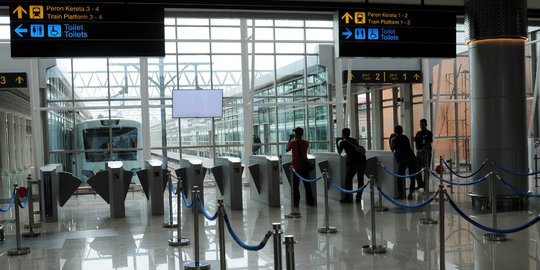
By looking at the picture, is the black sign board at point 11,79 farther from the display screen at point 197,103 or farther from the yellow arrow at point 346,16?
the yellow arrow at point 346,16

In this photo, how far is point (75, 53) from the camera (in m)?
8.01

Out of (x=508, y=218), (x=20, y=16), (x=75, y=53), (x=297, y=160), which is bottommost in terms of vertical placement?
(x=508, y=218)

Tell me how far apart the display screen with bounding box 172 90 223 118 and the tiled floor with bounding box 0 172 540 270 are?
14.6ft

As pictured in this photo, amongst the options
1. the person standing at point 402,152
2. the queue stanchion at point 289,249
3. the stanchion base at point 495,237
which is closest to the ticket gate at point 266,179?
the person standing at point 402,152

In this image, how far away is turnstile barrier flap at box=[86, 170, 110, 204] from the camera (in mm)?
10898

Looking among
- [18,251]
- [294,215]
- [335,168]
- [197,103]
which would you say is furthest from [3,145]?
[18,251]

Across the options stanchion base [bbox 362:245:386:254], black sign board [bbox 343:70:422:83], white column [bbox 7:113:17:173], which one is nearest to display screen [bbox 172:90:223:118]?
black sign board [bbox 343:70:422:83]

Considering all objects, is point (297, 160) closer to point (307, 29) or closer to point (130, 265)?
point (130, 265)

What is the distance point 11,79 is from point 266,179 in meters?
8.75

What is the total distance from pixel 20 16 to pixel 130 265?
385cm

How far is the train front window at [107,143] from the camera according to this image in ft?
56.4

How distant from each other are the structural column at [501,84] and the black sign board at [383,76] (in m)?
7.71

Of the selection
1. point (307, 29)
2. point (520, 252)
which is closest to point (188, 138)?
point (307, 29)

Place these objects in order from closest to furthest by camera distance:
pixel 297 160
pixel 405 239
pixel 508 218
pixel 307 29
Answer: pixel 405 239
pixel 508 218
pixel 297 160
pixel 307 29
